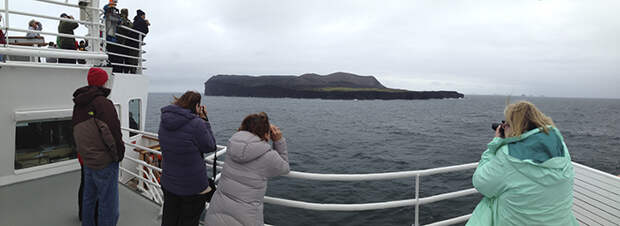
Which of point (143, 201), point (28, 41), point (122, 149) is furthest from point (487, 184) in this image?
point (28, 41)

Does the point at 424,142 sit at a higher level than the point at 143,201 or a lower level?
lower

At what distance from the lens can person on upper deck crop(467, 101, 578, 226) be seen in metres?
1.90

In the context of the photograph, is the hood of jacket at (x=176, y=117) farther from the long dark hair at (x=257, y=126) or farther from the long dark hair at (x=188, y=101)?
the long dark hair at (x=257, y=126)

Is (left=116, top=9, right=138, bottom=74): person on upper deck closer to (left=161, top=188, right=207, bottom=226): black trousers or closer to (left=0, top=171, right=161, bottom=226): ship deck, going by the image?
(left=0, top=171, right=161, bottom=226): ship deck

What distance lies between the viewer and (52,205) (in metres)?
4.25

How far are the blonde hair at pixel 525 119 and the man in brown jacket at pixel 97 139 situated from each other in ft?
11.2

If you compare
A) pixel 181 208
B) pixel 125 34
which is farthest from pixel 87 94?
pixel 125 34

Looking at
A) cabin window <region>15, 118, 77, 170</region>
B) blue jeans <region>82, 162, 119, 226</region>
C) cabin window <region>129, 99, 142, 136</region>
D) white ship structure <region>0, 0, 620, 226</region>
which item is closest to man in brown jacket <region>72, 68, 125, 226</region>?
blue jeans <region>82, 162, 119, 226</region>

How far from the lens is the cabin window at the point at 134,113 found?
772cm

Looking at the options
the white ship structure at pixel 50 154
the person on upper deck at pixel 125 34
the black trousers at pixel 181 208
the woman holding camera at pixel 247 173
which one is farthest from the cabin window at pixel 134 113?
the woman holding camera at pixel 247 173

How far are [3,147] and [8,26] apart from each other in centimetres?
181

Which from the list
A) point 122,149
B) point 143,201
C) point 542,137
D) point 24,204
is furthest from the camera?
point 143,201

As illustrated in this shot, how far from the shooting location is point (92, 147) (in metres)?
3.01

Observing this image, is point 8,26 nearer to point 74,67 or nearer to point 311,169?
point 74,67
